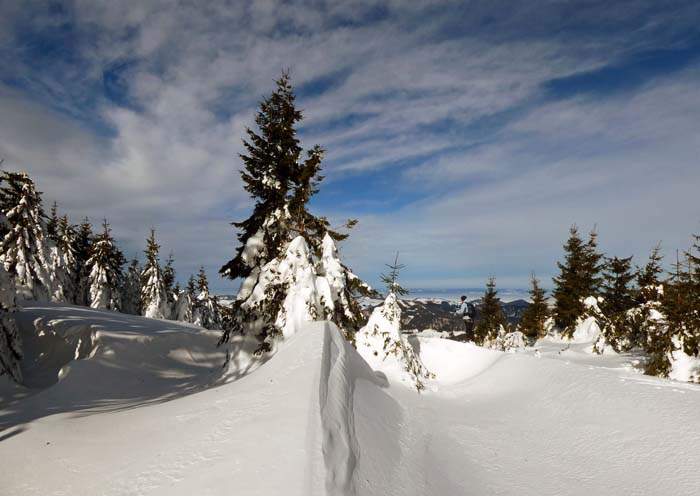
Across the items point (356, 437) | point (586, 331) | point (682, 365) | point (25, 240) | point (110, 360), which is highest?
point (25, 240)

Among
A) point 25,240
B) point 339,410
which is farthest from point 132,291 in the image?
point 339,410

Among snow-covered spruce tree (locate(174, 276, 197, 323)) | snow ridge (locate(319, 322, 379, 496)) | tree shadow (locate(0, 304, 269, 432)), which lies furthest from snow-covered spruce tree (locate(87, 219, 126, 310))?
snow ridge (locate(319, 322, 379, 496))

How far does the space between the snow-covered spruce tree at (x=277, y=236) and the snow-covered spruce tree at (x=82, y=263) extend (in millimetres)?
29694

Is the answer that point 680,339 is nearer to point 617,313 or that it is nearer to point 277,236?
point 617,313

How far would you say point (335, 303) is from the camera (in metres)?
10.9

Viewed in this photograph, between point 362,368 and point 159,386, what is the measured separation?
8739 mm

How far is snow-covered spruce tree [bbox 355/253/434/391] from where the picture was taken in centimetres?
994

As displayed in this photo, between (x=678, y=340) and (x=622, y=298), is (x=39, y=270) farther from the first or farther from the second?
(x=622, y=298)

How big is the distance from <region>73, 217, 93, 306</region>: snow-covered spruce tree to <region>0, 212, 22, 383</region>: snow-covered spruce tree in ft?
86.4

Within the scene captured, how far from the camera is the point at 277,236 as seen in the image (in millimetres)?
11602

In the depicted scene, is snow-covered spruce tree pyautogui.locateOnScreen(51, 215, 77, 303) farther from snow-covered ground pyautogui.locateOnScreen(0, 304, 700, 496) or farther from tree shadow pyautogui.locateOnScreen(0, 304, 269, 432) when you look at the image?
snow-covered ground pyautogui.locateOnScreen(0, 304, 700, 496)

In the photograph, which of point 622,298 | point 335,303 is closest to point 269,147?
point 335,303

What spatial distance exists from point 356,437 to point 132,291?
46.3m

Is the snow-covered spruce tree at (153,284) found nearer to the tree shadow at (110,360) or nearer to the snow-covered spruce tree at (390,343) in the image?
the tree shadow at (110,360)
